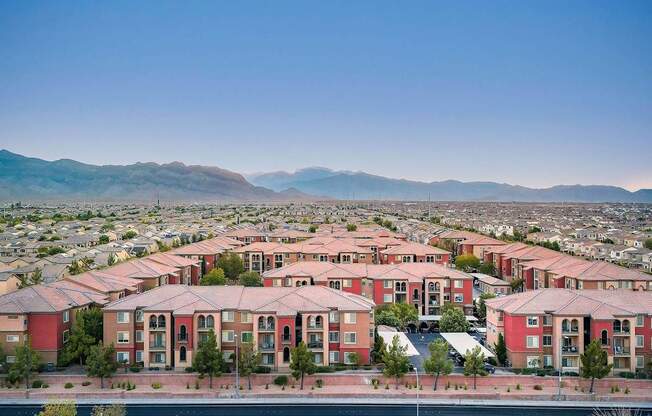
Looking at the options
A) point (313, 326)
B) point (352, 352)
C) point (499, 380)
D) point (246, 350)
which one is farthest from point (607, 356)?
point (246, 350)

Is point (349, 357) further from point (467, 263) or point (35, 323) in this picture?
point (467, 263)

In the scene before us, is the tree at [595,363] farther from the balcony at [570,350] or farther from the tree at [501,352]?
the tree at [501,352]

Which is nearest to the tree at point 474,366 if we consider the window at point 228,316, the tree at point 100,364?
the window at point 228,316

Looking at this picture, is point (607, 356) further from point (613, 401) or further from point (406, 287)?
point (406, 287)

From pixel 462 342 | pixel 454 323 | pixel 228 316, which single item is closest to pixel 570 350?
pixel 462 342

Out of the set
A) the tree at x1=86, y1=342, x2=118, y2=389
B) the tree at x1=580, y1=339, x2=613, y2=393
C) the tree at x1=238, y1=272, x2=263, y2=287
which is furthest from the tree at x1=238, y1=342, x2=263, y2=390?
the tree at x1=238, y1=272, x2=263, y2=287
